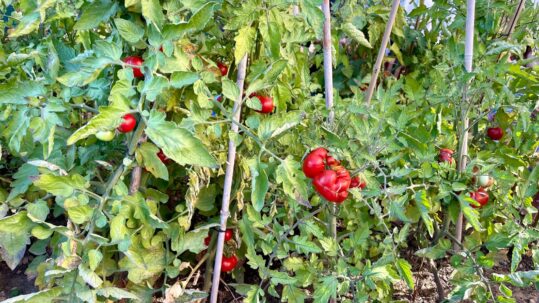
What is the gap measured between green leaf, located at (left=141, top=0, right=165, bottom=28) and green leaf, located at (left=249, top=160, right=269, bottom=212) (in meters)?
0.34

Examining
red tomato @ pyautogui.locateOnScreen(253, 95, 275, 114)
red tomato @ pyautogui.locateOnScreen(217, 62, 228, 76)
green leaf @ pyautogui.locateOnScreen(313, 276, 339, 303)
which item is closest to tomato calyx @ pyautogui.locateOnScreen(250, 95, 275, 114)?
red tomato @ pyautogui.locateOnScreen(253, 95, 275, 114)

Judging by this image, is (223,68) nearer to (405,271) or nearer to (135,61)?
(135,61)

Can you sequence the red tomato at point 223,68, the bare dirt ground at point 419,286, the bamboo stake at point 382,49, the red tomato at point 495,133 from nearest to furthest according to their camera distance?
the red tomato at point 223,68
the bamboo stake at point 382,49
the red tomato at point 495,133
the bare dirt ground at point 419,286

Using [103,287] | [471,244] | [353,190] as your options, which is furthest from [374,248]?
[103,287]

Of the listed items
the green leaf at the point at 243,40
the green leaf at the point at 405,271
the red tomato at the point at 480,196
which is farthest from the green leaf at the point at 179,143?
the red tomato at the point at 480,196

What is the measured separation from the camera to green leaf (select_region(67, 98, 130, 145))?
0.94 m

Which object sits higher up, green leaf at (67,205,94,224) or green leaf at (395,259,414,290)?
green leaf at (67,205,94,224)

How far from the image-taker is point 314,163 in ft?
3.73

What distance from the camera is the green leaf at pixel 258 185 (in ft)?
3.43

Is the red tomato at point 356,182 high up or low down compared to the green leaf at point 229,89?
down

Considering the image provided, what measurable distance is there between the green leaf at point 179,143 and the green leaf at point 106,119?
0.06 metres

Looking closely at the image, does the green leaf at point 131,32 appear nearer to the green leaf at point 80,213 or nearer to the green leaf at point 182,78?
the green leaf at point 182,78

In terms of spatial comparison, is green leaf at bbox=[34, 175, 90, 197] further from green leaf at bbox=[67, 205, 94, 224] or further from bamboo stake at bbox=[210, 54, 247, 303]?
bamboo stake at bbox=[210, 54, 247, 303]

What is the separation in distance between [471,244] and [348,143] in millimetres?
496
